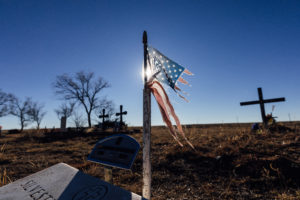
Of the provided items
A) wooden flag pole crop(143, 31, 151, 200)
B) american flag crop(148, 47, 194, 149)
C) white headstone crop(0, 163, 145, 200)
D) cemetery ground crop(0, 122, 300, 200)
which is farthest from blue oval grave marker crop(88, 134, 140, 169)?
cemetery ground crop(0, 122, 300, 200)

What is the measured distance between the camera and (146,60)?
2656mm

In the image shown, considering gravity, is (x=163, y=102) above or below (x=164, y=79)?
below

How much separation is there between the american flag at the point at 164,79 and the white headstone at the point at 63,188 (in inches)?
48.7

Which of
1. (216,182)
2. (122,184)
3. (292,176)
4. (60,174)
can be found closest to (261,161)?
(292,176)

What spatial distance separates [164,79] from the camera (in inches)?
105

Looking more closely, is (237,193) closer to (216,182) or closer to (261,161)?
(216,182)

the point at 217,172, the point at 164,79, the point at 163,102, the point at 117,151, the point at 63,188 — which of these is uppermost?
the point at 164,79

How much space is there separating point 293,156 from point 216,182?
2.38 meters

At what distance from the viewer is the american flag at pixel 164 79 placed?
98.1 inches

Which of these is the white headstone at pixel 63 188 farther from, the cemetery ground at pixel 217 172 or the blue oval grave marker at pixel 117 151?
the cemetery ground at pixel 217 172

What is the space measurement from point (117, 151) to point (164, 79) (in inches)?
53.6

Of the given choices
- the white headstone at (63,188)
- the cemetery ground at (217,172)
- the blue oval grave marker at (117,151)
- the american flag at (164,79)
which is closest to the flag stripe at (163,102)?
the american flag at (164,79)

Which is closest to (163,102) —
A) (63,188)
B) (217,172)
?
(63,188)

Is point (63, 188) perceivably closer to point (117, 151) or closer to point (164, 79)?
point (117, 151)
